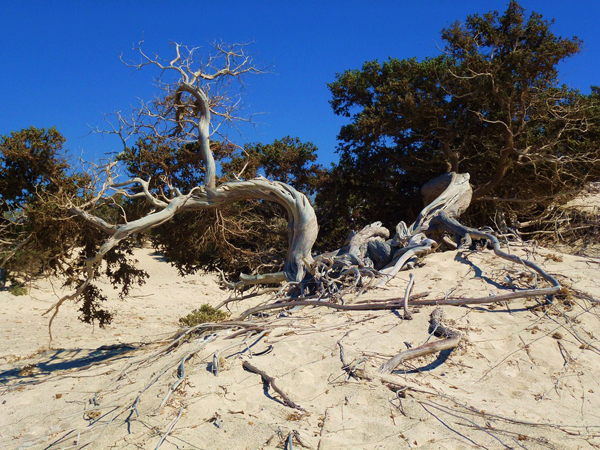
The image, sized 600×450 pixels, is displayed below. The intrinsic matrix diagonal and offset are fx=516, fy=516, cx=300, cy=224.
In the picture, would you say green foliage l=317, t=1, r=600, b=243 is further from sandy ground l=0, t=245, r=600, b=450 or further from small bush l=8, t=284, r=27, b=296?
small bush l=8, t=284, r=27, b=296

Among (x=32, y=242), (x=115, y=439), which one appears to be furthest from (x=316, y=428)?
(x=32, y=242)

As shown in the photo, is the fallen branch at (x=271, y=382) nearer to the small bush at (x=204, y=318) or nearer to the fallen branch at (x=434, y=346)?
the fallen branch at (x=434, y=346)

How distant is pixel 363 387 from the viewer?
411 centimetres

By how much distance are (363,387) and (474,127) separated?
8741 millimetres

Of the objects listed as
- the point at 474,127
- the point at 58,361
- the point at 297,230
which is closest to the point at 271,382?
the point at 297,230

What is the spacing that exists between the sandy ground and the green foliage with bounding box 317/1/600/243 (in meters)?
4.69

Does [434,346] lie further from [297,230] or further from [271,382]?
[297,230]

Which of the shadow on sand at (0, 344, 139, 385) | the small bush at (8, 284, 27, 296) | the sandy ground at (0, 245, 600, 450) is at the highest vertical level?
the small bush at (8, 284, 27, 296)

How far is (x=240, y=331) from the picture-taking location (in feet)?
18.0

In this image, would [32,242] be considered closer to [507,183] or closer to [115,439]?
[115,439]

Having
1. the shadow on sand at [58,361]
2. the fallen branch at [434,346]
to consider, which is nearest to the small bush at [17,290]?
the shadow on sand at [58,361]

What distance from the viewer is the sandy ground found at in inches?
142

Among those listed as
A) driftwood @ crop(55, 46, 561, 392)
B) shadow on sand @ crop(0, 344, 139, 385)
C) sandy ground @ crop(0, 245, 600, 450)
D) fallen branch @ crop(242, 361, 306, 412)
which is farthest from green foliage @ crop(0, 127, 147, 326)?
fallen branch @ crop(242, 361, 306, 412)

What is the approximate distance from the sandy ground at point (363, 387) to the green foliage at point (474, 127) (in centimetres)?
469
